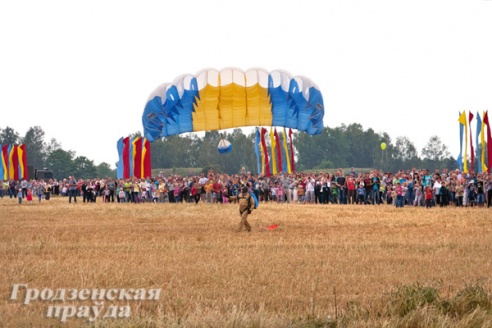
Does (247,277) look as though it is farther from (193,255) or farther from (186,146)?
(186,146)

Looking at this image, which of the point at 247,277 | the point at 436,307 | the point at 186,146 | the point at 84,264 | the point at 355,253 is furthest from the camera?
the point at 186,146

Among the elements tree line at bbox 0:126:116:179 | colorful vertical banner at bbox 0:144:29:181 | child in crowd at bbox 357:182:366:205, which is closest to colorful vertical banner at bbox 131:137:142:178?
colorful vertical banner at bbox 0:144:29:181

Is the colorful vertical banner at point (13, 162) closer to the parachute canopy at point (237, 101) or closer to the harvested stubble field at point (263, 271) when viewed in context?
the parachute canopy at point (237, 101)

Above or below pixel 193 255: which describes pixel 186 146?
above

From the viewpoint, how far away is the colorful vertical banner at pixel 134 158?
50.9 metres

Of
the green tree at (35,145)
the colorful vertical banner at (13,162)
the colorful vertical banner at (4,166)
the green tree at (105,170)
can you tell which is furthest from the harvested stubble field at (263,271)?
the green tree at (105,170)

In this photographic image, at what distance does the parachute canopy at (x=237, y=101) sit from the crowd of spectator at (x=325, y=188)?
3383mm

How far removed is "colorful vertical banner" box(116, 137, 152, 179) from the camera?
50906 mm

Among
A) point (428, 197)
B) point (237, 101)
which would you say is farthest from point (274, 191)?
point (428, 197)

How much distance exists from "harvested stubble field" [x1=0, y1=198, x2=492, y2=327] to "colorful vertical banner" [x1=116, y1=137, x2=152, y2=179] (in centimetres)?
2973

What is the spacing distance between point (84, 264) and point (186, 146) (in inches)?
5519

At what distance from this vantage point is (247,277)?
10695mm

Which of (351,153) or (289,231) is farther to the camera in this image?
(351,153)

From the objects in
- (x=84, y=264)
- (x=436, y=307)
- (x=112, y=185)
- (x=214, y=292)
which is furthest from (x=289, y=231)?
(x=112, y=185)
